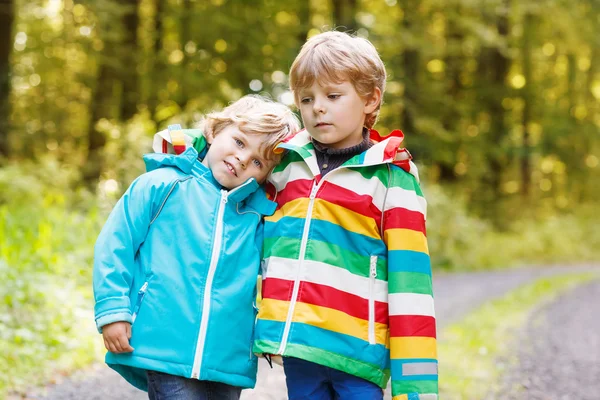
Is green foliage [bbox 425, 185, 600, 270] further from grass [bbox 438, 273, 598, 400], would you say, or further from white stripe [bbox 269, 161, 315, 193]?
white stripe [bbox 269, 161, 315, 193]

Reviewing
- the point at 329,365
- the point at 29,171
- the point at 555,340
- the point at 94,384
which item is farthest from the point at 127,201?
the point at 29,171

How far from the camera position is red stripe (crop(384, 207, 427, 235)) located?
2.43 meters


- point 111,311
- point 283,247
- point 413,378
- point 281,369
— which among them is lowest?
point 281,369

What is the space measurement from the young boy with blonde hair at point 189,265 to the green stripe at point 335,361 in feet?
0.74

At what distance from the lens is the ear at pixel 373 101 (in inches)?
103

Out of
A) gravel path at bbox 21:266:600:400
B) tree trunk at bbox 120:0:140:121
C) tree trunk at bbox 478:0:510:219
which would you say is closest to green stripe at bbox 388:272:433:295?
gravel path at bbox 21:266:600:400

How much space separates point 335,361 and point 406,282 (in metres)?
0.37

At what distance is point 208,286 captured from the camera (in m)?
2.42

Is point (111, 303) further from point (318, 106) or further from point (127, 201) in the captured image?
point (318, 106)

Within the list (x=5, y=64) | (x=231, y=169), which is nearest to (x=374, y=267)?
(x=231, y=169)

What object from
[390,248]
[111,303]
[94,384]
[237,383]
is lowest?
[94,384]

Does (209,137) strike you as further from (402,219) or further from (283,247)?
(402,219)

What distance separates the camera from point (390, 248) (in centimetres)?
243

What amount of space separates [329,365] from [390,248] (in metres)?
0.46
